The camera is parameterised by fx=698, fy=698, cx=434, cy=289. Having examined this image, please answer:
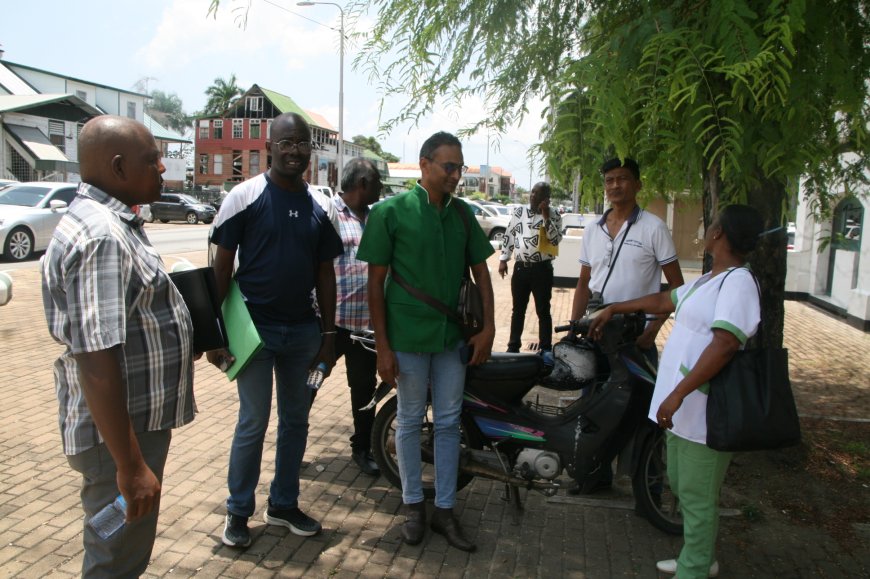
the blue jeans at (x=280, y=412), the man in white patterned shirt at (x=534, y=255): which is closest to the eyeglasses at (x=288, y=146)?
the blue jeans at (x=280, y=412)

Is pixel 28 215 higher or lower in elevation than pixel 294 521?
higher

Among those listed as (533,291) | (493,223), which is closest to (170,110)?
(493,223)

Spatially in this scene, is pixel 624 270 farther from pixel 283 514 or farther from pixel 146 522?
pixel 146 522

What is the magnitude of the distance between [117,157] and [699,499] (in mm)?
2591

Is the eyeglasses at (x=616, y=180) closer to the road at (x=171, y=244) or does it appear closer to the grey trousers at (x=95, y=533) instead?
the grey trousers at (x=95, y=533)

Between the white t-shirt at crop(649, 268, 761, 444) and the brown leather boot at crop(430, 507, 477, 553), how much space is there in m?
1.19

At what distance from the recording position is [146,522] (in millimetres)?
2291

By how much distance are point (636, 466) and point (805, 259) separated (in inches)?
441

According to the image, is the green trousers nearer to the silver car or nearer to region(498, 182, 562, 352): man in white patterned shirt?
region(498, 182, 562, 352): man in white patterned shirt

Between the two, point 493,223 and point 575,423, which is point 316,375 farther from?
point 493,223

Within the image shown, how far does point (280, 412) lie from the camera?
363 cm

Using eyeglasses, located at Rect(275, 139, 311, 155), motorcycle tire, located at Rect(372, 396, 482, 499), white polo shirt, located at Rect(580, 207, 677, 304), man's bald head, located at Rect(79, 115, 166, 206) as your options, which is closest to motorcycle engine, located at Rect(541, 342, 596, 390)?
white polo shirt, located at Rect(580, 207, 677, 304)

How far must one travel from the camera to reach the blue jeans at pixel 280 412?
11.1 feet

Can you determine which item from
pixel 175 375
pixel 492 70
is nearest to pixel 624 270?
pixel 492 70
